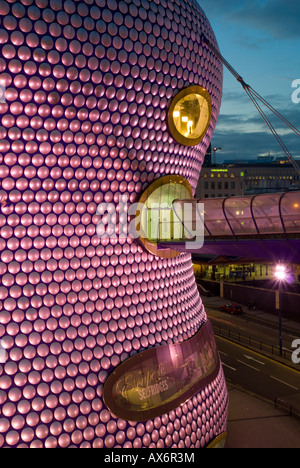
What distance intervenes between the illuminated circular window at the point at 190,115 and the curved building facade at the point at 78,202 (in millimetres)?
298

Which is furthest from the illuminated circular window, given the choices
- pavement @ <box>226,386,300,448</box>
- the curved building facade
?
pavement @ <box>226,386,300,448</box>

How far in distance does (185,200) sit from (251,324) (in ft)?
71.2

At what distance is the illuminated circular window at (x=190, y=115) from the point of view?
54.3 ft

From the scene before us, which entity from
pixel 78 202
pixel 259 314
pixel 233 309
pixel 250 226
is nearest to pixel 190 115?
pixel 250 226

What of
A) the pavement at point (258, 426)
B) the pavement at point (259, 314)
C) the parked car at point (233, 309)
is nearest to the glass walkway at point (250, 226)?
the pavement at point (258, 426)

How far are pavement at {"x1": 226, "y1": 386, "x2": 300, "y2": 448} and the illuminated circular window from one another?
11.6 m

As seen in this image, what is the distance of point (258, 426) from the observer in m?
19.5

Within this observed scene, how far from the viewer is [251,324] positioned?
36.3 m

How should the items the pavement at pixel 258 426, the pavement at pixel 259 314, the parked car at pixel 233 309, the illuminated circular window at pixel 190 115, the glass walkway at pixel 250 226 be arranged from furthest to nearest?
the parked car at pixel 233 309, the pavement at pixel 259 314, the pavement at pixel 258 426, the illuminated circular window at pixel 190 115, the glass walkway at pixel 250 226

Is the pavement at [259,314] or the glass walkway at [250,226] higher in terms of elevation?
the glass walkway at [250,226]

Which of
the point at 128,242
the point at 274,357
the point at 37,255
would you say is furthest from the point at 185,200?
the point at 274,357

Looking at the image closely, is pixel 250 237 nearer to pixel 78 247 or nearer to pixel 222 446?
pixel 78 247

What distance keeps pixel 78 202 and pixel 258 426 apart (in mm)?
12206

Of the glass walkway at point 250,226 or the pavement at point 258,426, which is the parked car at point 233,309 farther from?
the glass walkway at point 250,226
